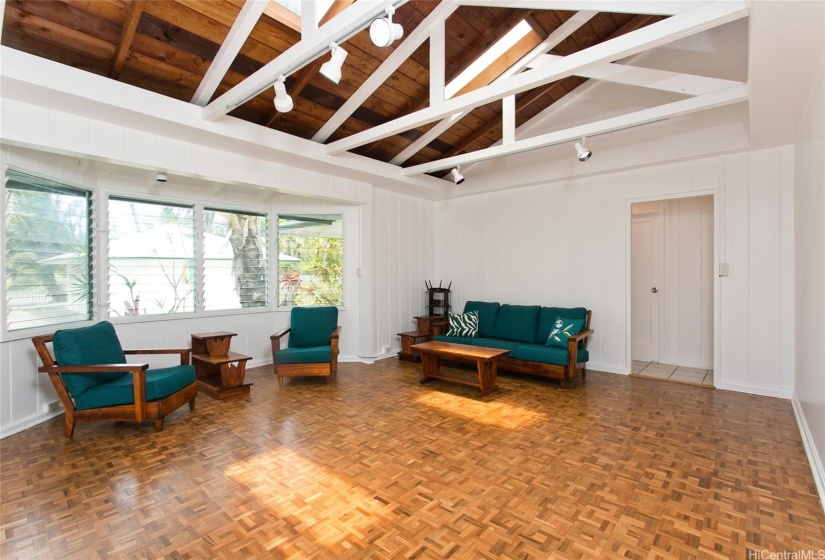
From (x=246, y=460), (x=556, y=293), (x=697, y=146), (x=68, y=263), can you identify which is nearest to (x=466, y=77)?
(x=697, y=146)

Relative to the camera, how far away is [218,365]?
4652mm

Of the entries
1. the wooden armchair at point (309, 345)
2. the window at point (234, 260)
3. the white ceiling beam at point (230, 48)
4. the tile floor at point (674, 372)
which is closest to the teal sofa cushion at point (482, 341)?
the wooden armchair at point (309, 345)

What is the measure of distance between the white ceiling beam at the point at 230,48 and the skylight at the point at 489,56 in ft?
5.93

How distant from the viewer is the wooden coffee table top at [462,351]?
4285 millimetres

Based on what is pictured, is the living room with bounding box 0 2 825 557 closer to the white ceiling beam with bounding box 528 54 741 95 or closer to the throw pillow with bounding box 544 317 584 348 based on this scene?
the white ceiling beam with bounding box 528 54 741 95

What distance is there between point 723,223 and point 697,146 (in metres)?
0.90

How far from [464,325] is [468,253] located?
141 centimetres

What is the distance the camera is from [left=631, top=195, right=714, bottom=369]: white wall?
5.40 meters

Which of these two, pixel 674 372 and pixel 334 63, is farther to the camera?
pixel 674 372

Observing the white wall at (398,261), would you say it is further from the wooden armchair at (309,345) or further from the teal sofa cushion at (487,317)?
the teal sofa cushion at (487,317)

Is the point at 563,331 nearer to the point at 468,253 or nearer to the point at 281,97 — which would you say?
the point at 468,253

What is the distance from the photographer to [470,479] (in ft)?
8.39

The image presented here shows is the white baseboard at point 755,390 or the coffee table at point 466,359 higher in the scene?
the coffee table at point 466,359

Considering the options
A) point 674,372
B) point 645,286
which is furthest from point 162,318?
point 645,286
